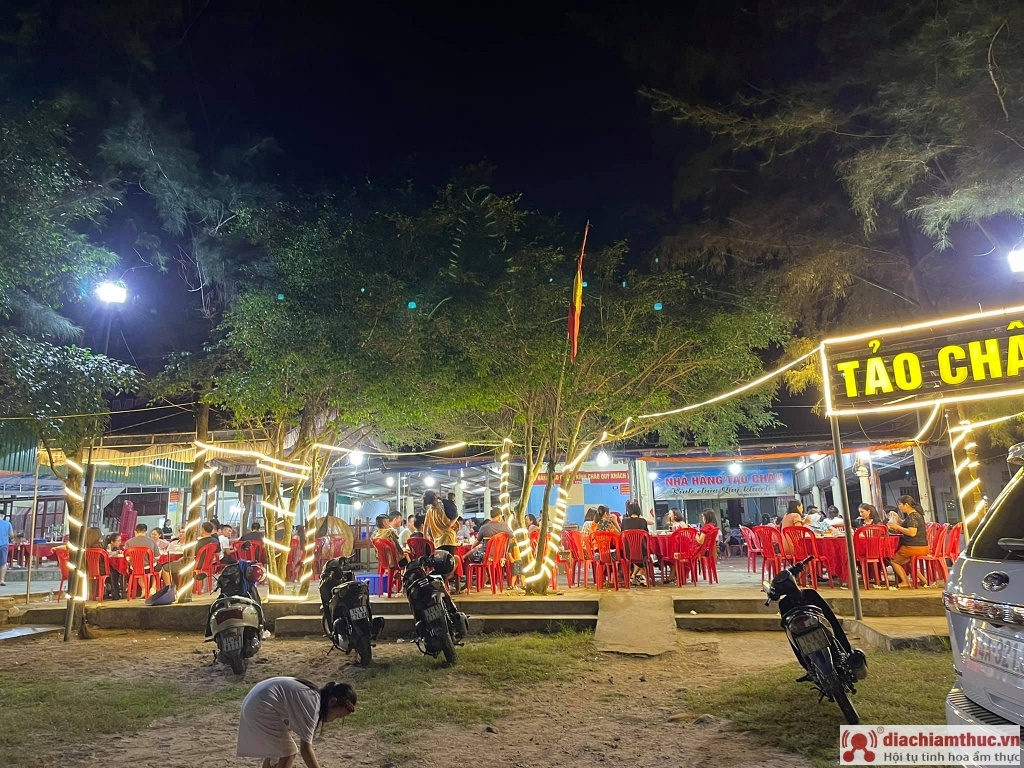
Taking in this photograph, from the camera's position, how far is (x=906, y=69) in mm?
8406

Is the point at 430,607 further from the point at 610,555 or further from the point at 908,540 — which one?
the point at 908,540


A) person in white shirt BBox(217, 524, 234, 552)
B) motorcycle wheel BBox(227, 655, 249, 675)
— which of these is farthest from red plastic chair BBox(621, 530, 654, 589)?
person in white shirt BBox(217, 524, 234, 552)

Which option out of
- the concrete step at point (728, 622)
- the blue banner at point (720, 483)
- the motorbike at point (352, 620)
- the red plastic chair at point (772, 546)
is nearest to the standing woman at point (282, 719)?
the motorbike at point (352, 620)

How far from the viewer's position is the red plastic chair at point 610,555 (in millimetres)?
10906

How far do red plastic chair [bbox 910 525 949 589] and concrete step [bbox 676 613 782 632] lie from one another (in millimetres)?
2595

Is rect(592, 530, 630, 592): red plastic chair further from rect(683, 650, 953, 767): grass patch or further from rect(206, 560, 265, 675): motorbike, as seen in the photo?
rect(206, 560, 265, 675): motorbike

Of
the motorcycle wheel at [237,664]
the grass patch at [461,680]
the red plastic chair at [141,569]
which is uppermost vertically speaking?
the red plastic chair at [141,569]

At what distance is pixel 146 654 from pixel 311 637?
1986 millimetres

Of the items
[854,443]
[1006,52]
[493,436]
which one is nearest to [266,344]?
[493,436]

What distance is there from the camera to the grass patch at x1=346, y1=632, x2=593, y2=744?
5359 mm

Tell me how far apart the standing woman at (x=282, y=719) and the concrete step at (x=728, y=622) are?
620 centimetres

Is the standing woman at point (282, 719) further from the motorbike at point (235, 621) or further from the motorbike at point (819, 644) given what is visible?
the motorbike at point (235, 621)

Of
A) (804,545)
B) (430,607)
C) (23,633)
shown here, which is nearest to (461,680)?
(430,607)

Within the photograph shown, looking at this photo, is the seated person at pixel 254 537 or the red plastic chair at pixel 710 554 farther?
the seated person at pixel 254 537
